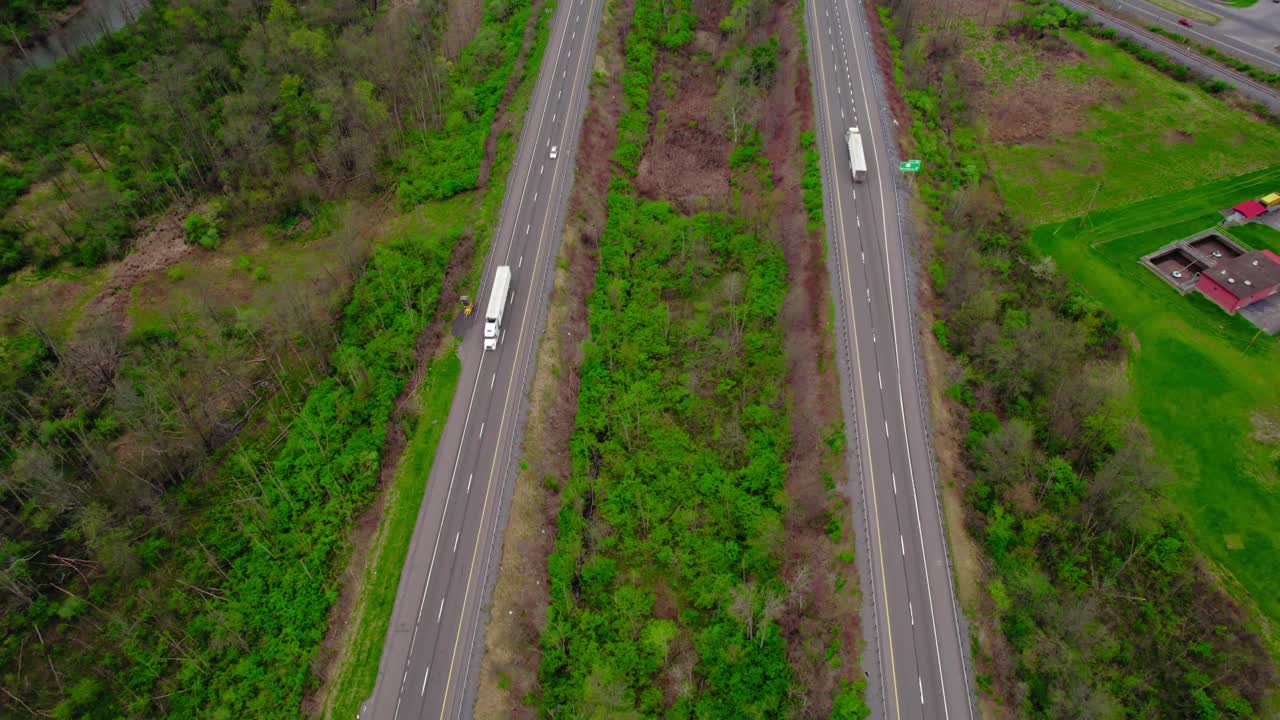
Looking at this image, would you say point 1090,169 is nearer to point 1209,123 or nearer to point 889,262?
point 1209,123

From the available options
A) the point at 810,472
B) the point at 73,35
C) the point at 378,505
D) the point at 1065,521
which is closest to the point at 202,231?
the point at 378,505

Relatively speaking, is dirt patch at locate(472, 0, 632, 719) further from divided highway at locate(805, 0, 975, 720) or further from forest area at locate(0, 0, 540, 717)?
divided highway at locate(805, 0, 975, 720)

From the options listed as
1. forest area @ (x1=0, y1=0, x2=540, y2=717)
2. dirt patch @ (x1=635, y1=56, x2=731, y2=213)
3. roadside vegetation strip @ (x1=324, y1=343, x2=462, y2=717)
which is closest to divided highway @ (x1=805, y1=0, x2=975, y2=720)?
dirt patch @ (x1=635, y1=56, x2=731, y2=213)

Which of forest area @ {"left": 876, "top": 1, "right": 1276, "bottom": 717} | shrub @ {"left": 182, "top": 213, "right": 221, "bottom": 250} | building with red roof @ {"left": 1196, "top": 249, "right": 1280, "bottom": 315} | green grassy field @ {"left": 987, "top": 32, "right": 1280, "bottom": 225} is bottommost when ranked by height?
forest area @ {"left": 876, "top": 1, "right": 1276, "bottom": 717}

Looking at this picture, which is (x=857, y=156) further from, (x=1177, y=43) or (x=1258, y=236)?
(x=1177, y=43)

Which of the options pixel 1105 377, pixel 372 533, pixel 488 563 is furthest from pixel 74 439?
pixel 1105 377

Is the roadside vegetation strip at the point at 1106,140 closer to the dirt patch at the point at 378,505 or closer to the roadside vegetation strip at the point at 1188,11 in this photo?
the roadside vegetation strip at the point at 1188,11
